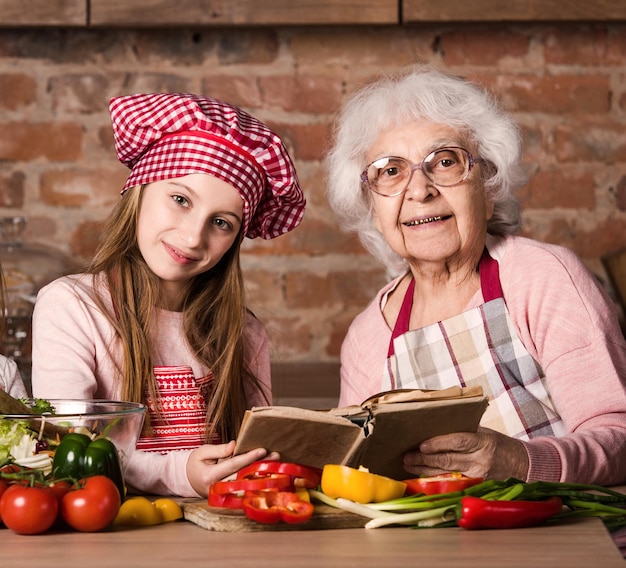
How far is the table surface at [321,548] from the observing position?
3.54 ft

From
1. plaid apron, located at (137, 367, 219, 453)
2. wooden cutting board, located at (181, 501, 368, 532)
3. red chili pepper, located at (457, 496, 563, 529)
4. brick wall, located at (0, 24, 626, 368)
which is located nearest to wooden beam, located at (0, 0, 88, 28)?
brick wall, located at (0, 24, 626, 368)

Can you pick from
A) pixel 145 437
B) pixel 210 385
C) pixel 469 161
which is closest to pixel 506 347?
pixel 469 161

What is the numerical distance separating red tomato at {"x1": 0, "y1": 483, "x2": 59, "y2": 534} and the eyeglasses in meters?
1.15

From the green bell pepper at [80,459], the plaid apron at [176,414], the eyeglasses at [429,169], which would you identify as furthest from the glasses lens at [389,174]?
the green bell pepper at [80,459]

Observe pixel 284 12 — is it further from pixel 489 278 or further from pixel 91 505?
pixel 91 505

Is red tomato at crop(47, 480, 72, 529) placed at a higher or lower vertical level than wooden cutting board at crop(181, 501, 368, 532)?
higher

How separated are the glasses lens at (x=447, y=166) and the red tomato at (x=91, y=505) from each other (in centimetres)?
112

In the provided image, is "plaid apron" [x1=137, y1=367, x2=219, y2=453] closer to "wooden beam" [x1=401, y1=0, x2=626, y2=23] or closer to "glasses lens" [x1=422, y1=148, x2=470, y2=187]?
"glasses lens" [x1=422, y1=148, x2=470, y2=187]

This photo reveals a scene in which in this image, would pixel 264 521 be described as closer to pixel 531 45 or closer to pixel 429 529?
pixel 429 529

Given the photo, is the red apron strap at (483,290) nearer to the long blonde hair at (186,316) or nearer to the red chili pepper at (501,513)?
the long blonde hair at (186,316)

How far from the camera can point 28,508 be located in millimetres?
1182

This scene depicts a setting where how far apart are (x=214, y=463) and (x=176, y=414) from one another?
0.41m

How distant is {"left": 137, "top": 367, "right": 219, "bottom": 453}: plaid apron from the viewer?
186 centimetres

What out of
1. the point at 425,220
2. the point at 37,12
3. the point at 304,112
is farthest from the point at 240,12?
the point at 425,220
